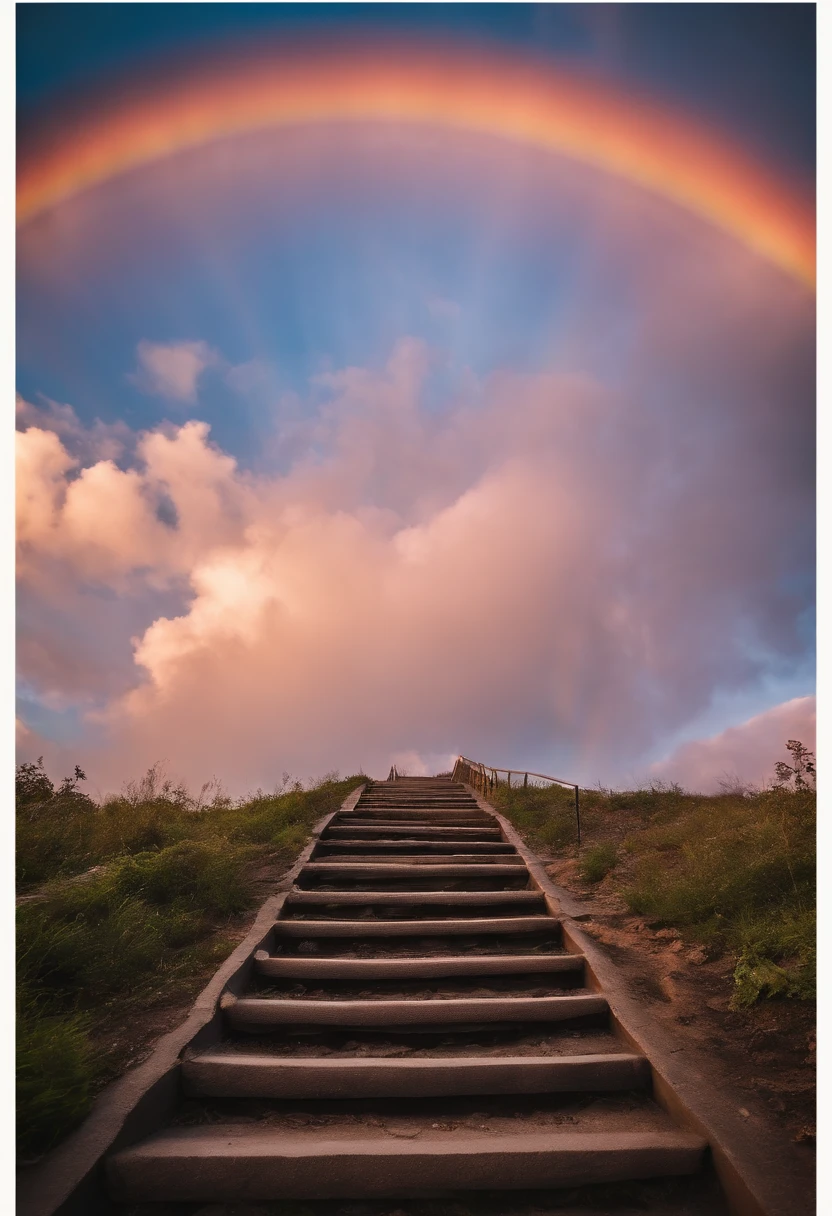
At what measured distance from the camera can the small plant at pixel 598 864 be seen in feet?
20.2

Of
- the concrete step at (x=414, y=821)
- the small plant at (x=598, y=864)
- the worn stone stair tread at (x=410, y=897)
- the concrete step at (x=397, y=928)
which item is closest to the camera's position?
the concrete step at (x=397, y=928)

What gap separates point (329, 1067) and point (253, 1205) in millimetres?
658

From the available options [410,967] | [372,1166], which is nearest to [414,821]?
[410,967]

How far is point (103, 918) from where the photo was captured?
463 cm

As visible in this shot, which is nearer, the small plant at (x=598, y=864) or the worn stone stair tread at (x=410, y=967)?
the worn stone stair tread at (x=410, y=967)

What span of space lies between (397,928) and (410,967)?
63 cm

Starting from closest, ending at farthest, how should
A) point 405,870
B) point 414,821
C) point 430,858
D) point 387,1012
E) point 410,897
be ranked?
point 387,1012 < point 410,897 < point 405,870 < point 430,858 < point 414,821

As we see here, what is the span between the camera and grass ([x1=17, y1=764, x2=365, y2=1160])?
2.59 meters

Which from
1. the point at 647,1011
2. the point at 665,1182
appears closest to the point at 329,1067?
the point at 665,1182

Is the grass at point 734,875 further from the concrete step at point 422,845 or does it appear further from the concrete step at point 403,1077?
the concrete step at point 403,1077

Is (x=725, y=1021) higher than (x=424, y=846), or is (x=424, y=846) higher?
(x=725, y=1021)

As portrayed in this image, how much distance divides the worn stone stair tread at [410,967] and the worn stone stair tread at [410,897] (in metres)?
1.05

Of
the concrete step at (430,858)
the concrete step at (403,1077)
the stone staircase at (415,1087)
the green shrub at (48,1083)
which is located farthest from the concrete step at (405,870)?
the green shrub at (48,1083)

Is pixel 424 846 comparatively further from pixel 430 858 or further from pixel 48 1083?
pixel 48 1083
